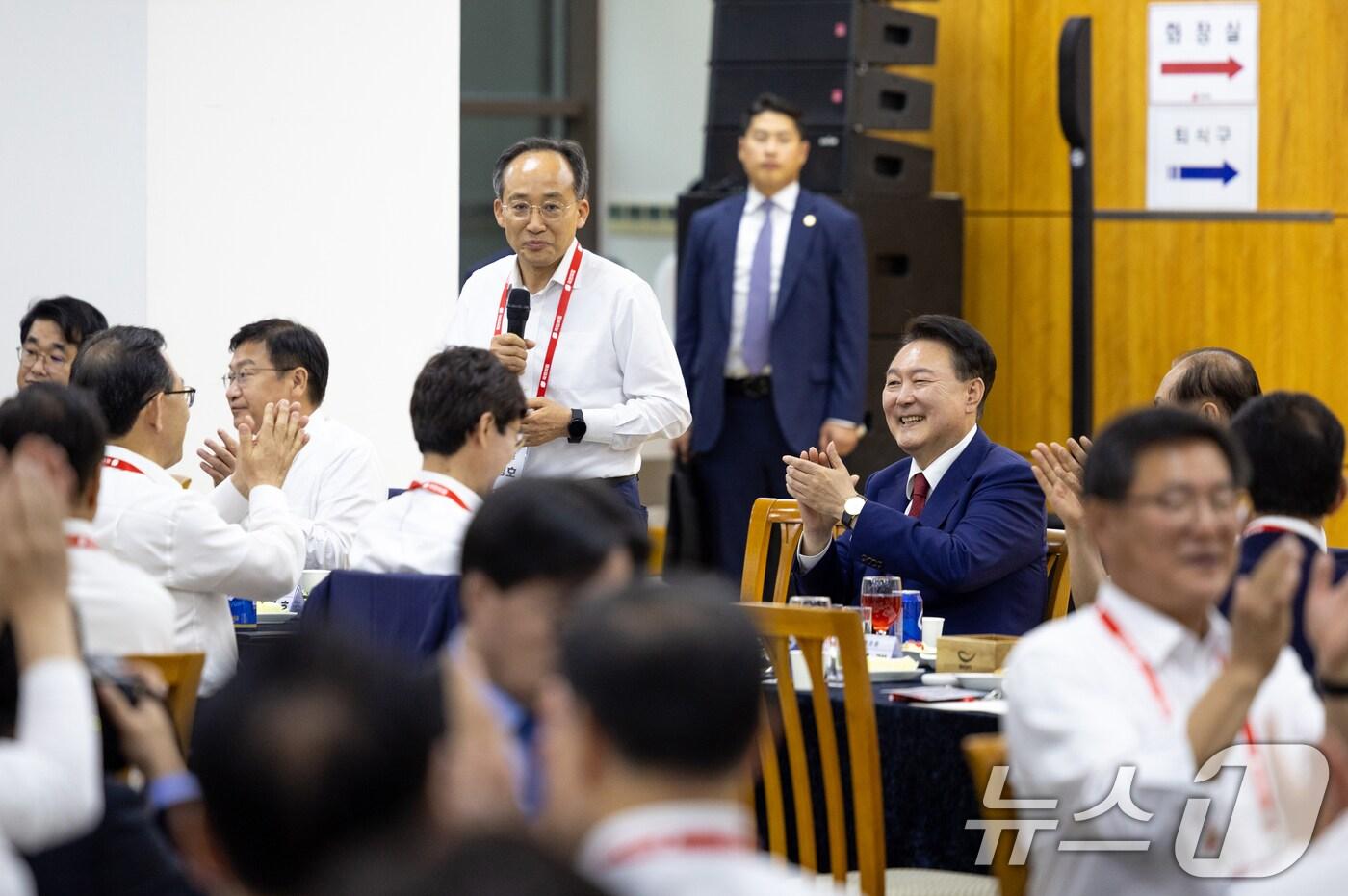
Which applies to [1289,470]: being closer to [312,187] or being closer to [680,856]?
[680,856]

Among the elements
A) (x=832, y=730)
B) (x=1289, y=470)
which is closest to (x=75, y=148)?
(x=832, y=730)

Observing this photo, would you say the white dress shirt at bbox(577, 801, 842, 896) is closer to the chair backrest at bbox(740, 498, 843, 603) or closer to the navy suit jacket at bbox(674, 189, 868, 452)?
the chair backrest at bbox(740, 498, 843, 603)

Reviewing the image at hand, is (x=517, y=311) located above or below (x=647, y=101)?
below

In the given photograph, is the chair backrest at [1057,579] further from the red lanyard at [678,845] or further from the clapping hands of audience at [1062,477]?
the red lanyard at [678,845]

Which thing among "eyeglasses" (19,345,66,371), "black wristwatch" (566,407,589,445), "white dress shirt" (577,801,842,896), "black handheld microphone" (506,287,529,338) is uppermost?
"black handheld microphone" (506,287,529,338)

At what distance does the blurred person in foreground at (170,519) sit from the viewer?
3.06 m

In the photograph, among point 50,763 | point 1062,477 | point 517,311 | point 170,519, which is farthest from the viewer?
point 517,311

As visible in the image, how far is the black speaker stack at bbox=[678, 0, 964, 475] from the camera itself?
679 cm

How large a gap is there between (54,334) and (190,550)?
7.21 ft

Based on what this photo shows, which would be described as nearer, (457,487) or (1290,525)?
(1290,525)

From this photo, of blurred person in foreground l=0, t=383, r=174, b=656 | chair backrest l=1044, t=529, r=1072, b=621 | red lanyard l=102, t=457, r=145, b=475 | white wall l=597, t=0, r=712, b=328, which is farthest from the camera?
white wall l=597, t=0, r=712, b=328

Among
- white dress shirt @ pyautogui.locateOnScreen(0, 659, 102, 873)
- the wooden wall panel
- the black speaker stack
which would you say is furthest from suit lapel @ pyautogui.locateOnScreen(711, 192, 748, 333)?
white dress shirt @ pyautogui.locateOnScreen(0, 659, 102, 873)

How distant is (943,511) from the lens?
149 inches

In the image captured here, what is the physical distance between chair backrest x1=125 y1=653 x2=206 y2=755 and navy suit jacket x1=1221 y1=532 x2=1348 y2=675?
1392 mm
